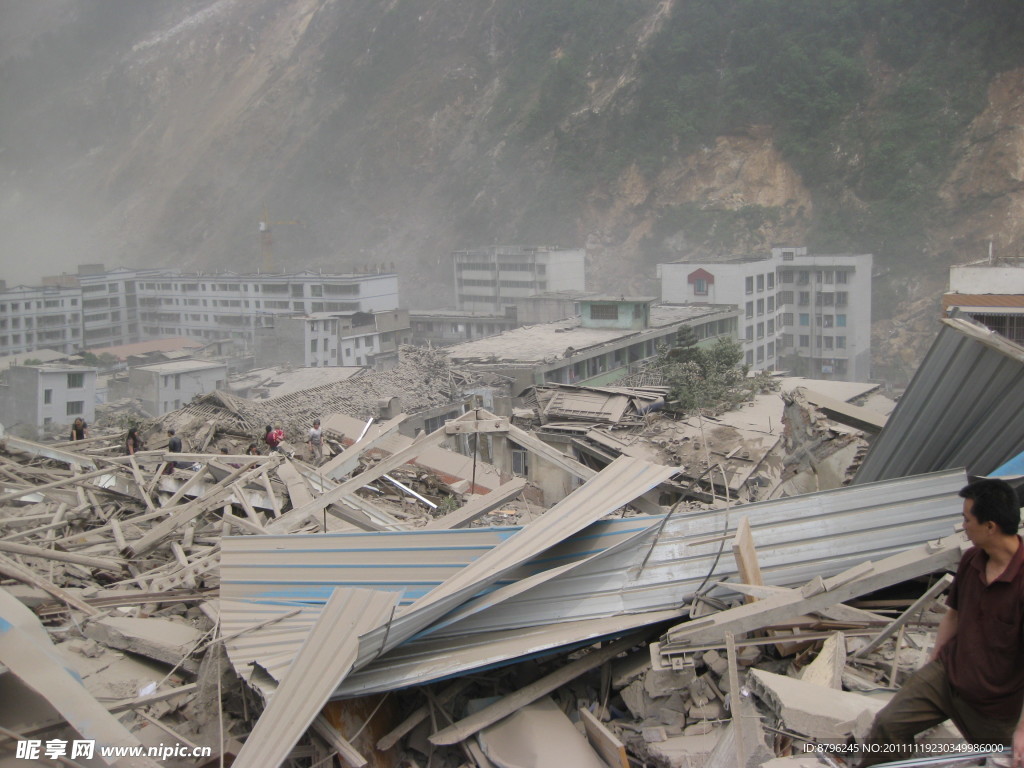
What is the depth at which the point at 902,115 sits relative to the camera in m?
37.8

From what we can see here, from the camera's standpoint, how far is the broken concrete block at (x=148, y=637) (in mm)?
4102

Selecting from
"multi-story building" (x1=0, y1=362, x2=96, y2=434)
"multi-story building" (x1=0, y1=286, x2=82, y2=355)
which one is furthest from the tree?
"multi-story building" (x1=0, y1=286, x2=82, y2=355)

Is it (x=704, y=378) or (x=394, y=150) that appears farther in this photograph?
(x=394, y=150)

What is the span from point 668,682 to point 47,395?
86.2ft

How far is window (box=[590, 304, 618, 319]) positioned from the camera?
23219 millimetres

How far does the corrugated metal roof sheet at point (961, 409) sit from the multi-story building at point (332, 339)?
28203 mm

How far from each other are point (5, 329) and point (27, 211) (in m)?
48.8

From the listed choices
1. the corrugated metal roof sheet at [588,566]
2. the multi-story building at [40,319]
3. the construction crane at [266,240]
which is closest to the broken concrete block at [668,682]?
the corrugated metal roof sheet at [588,566]

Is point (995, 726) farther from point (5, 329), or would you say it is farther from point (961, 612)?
point (5, 329)

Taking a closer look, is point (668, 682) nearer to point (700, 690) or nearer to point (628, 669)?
point (700, 690)

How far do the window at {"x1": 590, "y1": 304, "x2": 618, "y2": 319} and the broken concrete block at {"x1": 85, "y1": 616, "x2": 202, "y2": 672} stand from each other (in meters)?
19.6

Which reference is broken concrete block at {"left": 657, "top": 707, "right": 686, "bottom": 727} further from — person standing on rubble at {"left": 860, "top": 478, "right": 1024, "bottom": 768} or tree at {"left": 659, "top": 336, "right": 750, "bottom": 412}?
tree at {"left": 659, "top": 336, "right": 750, "bottom": 412}

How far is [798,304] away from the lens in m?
33.4

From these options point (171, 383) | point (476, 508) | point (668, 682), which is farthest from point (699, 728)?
point (171, 383)
